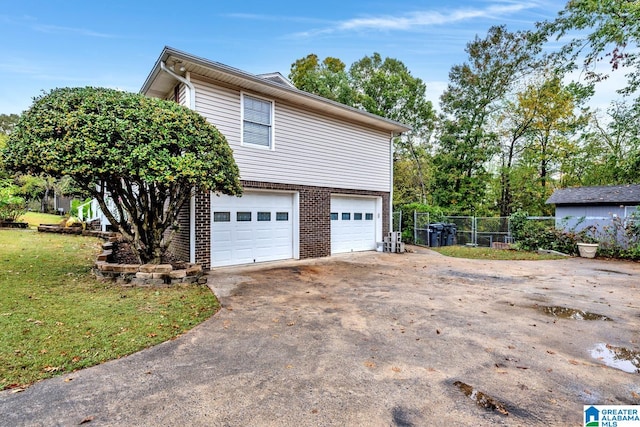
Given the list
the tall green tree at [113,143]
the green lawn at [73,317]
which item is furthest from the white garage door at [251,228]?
the green lawn at [73,317]

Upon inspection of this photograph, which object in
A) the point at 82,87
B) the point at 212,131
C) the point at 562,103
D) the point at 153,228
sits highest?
the point at 562,103

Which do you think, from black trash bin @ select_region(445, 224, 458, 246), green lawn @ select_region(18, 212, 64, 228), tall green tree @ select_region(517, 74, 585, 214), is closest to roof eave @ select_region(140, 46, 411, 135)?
black trash bin @ select_region(445, 224, 458, 246)

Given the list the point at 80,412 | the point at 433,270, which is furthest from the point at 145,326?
the point at 433,270

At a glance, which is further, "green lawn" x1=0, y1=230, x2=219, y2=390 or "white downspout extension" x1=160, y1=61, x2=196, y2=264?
"white downspout extension" x1=160, y1=61, x2=196, y2=264

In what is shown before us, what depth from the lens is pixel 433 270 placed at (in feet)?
28.0

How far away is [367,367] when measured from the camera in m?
3.03

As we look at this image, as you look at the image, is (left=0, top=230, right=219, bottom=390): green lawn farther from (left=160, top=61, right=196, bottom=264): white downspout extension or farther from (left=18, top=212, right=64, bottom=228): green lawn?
(left=18, top=212, right=64, bottom=228): green lawn

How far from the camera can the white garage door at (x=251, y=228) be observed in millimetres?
8070

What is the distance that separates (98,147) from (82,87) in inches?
62.2

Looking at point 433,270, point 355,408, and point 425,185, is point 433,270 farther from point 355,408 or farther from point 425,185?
point 425,185

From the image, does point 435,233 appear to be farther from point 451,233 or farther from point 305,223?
point 305,223

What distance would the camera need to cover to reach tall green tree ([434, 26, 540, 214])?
18531 mm

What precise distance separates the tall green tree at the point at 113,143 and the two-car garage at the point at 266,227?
7.37ft

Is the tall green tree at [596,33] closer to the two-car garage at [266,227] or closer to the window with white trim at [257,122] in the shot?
the two-car garage at [266,227]
